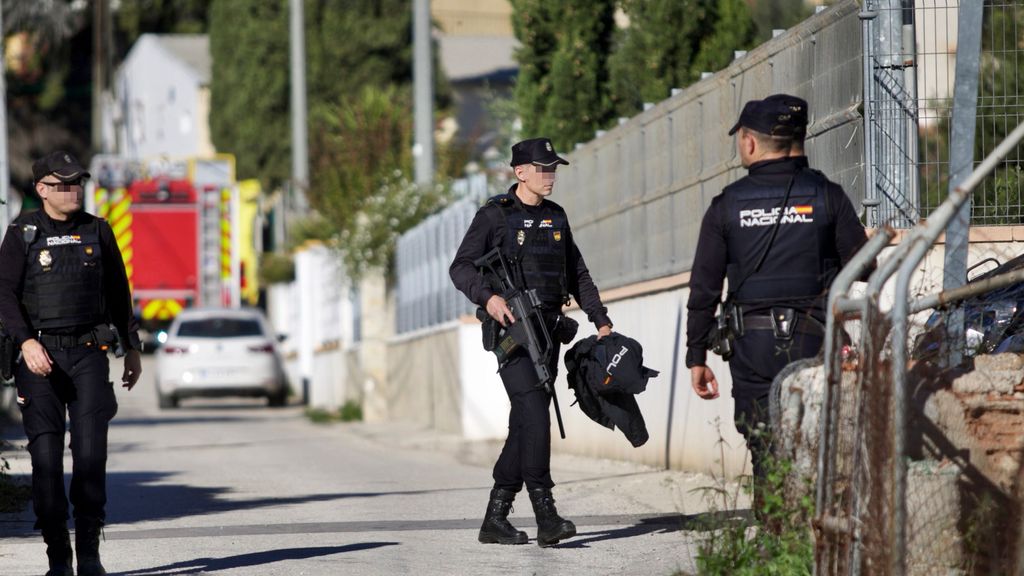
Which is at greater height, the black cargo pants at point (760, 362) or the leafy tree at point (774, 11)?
the leafy tree at point (774, 11)

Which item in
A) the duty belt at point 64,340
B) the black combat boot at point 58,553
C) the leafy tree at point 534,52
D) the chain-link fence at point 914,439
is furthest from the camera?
the leafy tree at point 534,52

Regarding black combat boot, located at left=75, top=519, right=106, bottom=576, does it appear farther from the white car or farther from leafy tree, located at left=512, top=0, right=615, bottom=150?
the white car

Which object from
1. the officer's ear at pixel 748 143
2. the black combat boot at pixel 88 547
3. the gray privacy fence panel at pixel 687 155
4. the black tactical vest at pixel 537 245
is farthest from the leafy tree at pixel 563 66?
the officer's ear at pixel 748 143

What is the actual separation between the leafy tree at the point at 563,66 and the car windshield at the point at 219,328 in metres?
8.88

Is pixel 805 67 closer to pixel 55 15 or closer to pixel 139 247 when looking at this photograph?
pixel 139 247

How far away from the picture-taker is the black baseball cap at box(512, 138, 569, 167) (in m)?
8.55

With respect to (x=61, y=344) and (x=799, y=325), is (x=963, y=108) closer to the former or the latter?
(x=799, y=325)

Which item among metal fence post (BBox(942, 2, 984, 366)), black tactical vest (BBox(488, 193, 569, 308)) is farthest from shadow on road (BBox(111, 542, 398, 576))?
metal fence post (BBox(942, 2, 984, 366))

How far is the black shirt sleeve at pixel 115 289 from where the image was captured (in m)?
7.91

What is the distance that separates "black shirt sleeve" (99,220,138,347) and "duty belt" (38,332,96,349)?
205 mm

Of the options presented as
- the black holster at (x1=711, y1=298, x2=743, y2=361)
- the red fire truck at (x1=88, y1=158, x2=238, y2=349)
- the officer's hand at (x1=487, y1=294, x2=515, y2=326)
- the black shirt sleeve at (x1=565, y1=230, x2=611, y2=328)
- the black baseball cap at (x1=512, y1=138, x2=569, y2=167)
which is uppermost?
the red fire truck at (x1=88, y1=158, x2=238, y2=349)

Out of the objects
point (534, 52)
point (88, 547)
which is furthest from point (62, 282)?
point (534, 52)

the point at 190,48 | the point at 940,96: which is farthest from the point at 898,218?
the point at 190,48

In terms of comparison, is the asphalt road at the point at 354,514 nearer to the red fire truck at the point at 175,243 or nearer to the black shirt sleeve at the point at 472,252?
the black shirt sleeve at the point at 472,252
